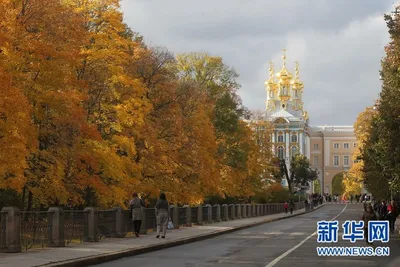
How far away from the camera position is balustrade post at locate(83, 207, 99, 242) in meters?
29.0

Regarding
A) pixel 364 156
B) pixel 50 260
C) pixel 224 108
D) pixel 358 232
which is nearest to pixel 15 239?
pixel 50 260

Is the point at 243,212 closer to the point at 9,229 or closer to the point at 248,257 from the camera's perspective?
the point at 248,257

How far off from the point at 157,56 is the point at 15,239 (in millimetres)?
28989

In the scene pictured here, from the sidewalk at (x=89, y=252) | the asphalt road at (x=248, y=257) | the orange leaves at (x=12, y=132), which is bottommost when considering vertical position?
the asphalt road at (x=248, y=257)

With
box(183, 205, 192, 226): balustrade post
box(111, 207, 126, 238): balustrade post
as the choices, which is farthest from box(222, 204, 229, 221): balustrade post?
box(111, 207, 126, 238): balustrade post

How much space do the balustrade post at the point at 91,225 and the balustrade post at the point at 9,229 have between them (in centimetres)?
564

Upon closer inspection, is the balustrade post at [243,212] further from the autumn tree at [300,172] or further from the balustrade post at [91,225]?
the autumn tree at [300,172]

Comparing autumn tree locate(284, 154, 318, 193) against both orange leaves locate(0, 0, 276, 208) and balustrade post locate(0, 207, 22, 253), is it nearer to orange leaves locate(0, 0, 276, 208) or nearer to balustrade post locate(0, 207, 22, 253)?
orange leaves locate(0, 0, 276, 208)

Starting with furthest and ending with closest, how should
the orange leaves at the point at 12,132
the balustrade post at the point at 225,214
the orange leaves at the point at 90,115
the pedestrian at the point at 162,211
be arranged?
the balustrade post at the point at 225,214
the pedestrian at the point at 162,211
the orange leaves at the point at 90,115
the orange leaves at the point at 12,132

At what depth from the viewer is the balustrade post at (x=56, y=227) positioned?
26.1m

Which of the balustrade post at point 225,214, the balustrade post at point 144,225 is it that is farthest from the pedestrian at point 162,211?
the balustrade post at point 225,214

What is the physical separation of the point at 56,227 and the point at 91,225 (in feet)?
9.83

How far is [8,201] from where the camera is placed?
35.1 metres

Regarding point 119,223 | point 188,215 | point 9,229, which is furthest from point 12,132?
point 188,215
